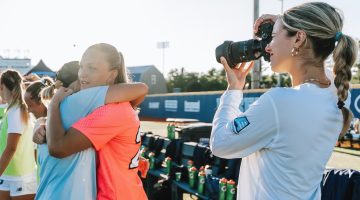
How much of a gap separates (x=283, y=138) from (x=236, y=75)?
0.36m

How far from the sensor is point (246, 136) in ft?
3.87

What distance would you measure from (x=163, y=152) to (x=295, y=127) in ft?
13.0

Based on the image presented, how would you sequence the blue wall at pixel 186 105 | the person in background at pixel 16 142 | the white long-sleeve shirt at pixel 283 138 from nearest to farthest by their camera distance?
1. the white long-sleeve shirt at pixel 283 138
2. the person in background at pixel 16 142
3. the blue wall at pixel 186 105

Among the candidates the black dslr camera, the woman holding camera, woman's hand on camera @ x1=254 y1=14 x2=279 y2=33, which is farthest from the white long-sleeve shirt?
woman's hand on camera @ x1=254 y1=14 x2=279 y2=33

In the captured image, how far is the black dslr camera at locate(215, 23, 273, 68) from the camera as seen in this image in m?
1.42

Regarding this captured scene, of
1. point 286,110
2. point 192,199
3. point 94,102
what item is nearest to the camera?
point 286,110

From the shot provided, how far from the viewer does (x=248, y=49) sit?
4.73ft

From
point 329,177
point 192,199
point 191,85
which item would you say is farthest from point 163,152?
point 191,85

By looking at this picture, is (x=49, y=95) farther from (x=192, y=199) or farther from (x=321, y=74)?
(x=192, y=199)

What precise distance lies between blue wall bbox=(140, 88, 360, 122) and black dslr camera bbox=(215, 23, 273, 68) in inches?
476

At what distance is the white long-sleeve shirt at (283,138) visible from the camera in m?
1.16

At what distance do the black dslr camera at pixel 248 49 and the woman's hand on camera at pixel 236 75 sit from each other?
2 cm

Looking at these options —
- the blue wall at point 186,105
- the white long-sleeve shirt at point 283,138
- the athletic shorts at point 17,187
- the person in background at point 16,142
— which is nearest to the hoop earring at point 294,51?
the white long-sleeve shirt at point 283,138

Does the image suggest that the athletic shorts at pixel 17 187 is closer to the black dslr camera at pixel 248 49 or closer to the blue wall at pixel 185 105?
the black dslr camera at pixel 248 49
